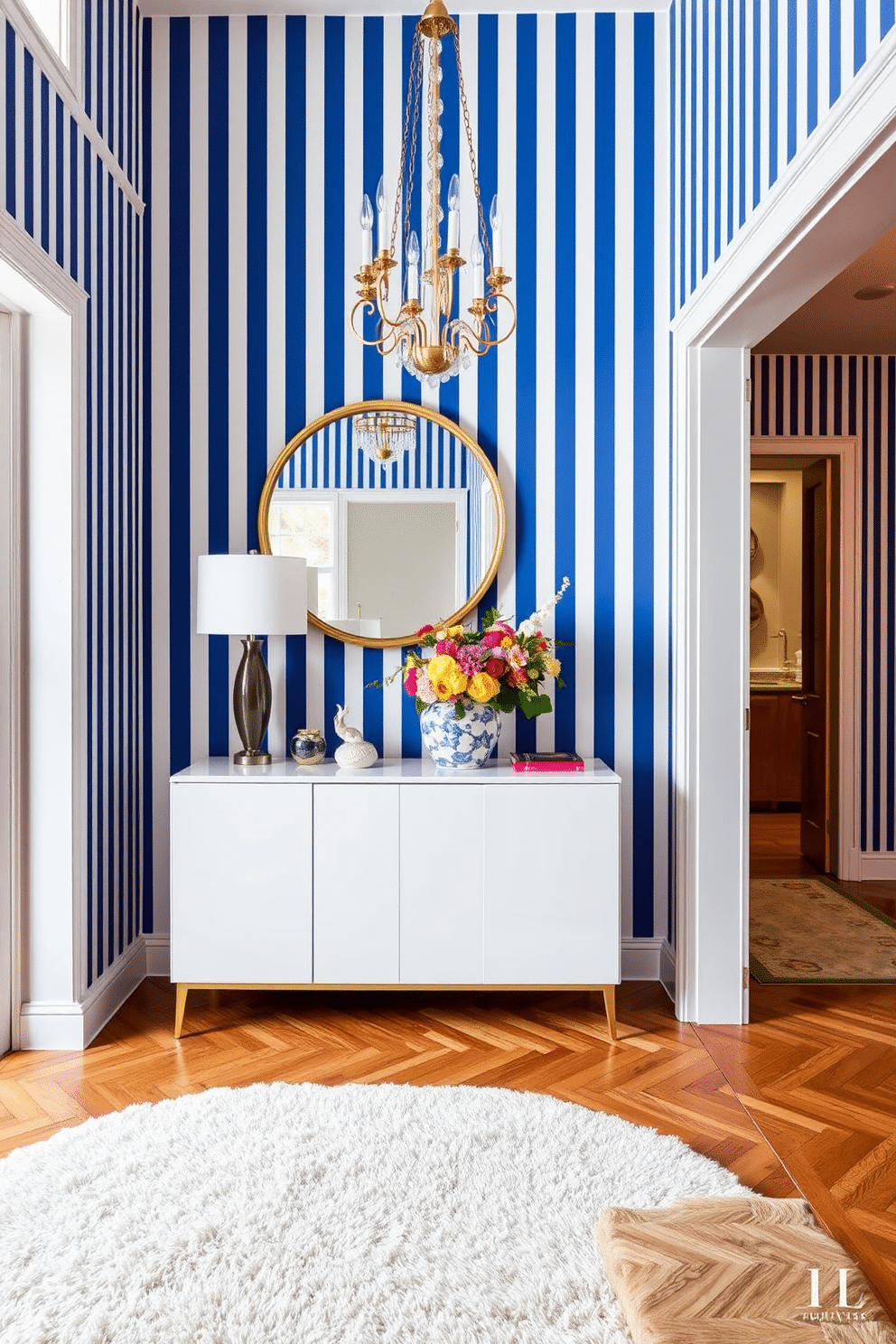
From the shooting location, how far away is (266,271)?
3.36 m

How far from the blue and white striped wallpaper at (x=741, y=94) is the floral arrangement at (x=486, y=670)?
48.1 inches

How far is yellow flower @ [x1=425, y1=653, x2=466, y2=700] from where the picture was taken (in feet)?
9.41

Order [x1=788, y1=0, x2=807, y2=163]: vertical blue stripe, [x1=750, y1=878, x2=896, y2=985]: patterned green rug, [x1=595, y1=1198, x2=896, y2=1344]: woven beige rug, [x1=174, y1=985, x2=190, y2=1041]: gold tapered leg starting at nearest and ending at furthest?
[x1=595, y1=1198, x2=896, y2=1344]: woven beige rug
[x1=788, y1=0, x2=807, y2=163]: vertical blue stripe
[x1=174, y1=985, x2=190, y2=1041]: gold tapered leg
[x1=750, y1=878, x2=896, y2=985]: patterned green rug

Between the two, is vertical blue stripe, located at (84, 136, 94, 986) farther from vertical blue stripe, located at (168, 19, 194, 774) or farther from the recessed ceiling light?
the recessed ceiling light

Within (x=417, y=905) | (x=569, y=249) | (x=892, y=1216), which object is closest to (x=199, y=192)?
(x=569, y=249)

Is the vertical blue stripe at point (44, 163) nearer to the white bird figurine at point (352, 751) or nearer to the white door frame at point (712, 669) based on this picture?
the white bird figurine at point (352, 751)

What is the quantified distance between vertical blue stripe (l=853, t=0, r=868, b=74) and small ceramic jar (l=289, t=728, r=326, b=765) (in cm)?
221

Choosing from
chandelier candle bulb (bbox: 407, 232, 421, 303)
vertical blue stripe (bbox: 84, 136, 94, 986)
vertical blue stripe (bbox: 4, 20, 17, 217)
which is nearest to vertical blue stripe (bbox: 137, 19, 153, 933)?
vertical blue stripe (bbox: 84, 136, 94, 986)

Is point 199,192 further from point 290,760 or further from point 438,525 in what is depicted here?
point 290,760

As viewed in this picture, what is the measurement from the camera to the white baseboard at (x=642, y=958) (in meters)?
3.35

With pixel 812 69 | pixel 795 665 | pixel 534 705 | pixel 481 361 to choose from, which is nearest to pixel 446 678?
pixel 534 705

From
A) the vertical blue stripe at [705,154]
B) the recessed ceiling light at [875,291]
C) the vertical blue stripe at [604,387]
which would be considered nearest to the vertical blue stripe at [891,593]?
the recessed ceiling light at [875,291]

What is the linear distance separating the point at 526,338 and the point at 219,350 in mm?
1086
